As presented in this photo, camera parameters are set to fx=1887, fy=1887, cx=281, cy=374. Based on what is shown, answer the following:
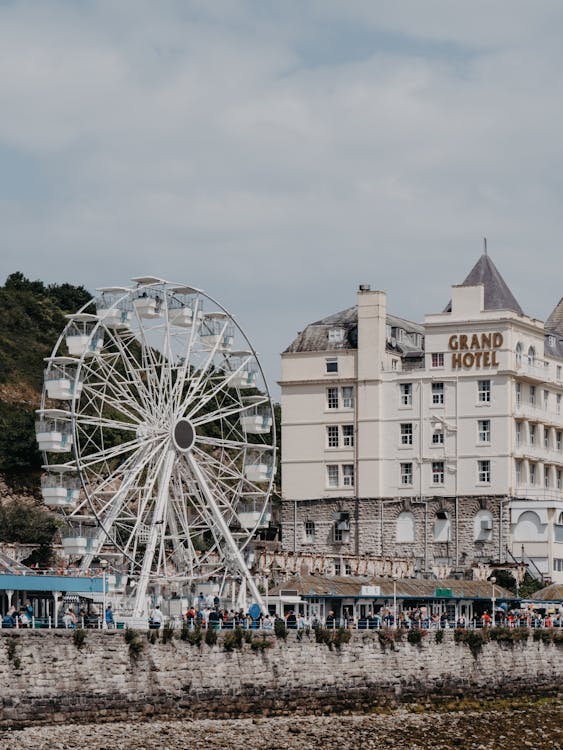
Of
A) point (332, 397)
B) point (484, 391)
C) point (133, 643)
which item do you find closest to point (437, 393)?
point (484, 391)

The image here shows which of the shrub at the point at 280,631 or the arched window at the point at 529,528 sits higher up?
the arched window at the point at 529,528

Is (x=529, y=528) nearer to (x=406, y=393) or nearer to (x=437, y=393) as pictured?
(x=437, y=393)

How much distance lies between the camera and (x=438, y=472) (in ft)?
360

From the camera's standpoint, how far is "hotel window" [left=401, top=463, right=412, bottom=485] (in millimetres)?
110562

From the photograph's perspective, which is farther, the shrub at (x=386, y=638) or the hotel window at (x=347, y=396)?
the hotel window at (x=347, y=396)

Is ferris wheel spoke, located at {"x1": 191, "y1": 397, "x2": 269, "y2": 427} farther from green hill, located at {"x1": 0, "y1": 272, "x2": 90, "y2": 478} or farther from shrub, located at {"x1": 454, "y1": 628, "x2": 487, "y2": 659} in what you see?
green hill, located at {"x1": 0, "y1": 272, "x2": 90, "y2": 478}

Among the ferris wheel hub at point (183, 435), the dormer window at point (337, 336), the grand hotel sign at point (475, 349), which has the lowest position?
the ferris wheel hub at point (183, 435)

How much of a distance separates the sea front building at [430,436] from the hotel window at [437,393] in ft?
0.19

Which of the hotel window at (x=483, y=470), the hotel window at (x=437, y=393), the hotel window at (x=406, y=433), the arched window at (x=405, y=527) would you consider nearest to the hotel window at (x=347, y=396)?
the hotel window at (x=406, y=433)

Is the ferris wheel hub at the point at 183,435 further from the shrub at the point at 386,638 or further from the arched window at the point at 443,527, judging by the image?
the arched window at the point at 443,527

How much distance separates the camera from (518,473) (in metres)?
109

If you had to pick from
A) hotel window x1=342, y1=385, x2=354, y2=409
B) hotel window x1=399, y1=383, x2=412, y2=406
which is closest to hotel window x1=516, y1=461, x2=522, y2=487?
hotel window x1=399, y1=383, x2=412, y2=406

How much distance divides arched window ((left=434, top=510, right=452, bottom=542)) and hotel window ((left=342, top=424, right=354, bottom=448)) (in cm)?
692

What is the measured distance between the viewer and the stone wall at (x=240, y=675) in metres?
56.8
